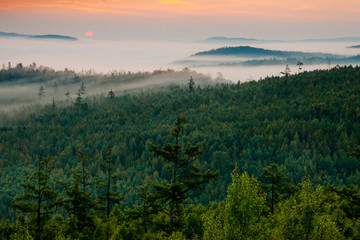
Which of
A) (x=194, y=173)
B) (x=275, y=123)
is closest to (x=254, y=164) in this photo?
(x=275, y=123)

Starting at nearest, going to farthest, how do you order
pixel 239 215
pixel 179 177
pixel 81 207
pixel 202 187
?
pixel 239 215 → pixel 179 177 → pixel 202 187 → pixel 81 207

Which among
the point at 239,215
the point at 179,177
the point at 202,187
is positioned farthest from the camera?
the point at 202,187

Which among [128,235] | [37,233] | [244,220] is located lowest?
[128,235]

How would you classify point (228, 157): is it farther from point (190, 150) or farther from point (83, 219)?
point (190, 150)

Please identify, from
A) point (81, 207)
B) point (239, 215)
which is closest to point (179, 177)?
point (239, 215)

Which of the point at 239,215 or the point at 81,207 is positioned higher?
the point at 239,215

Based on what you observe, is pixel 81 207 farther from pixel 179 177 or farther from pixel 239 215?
pixel 239 215

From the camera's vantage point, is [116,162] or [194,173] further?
[116,162]

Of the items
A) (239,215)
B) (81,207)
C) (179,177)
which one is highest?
(179,177)

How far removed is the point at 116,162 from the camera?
18238 centimetres

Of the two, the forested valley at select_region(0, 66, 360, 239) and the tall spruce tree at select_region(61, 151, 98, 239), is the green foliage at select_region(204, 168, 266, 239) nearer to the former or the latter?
the forested valley at select_region(0, 66, 360, 239)


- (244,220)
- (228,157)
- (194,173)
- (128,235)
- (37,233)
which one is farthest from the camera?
(228,157)

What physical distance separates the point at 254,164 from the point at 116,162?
70.2 m

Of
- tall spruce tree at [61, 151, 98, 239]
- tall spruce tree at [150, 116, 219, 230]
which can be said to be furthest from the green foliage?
tall spruce tree at [61, 151, 98, 239]
